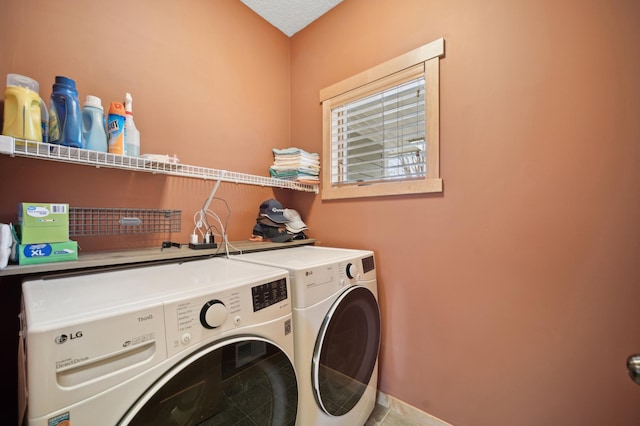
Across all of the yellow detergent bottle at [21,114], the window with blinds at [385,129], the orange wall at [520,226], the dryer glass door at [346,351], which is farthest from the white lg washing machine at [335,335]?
the yellow detergent bottle at [21,114]

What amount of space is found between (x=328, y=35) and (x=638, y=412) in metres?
2.44

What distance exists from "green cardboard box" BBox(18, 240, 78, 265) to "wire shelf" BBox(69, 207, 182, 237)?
25cm

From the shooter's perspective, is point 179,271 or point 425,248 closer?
point 179,271

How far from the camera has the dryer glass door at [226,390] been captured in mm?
571

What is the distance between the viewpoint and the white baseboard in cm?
130

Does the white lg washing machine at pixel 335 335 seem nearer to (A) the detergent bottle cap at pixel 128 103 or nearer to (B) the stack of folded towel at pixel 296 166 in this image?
(B) the stack of folded towel at pixel 296 166

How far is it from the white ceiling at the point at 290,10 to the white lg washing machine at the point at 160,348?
1.84 metres

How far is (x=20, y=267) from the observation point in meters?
0.75

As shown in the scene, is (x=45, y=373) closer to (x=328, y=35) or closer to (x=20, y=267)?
(x=20, y=267)

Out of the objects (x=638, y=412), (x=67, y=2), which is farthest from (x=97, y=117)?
(x=638, y=412)

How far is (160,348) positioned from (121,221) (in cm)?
87

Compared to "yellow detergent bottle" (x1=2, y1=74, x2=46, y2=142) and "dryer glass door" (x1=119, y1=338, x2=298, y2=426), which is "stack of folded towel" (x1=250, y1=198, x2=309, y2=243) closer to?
"dryer glass door" (x1=119, y1=338, x2=298, y2=426)

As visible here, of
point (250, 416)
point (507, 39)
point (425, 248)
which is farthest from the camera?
point (425, 248)

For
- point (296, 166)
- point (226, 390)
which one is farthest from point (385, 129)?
point (226, 390)
